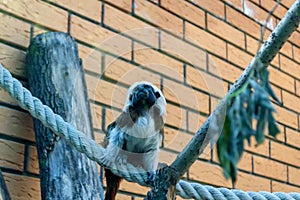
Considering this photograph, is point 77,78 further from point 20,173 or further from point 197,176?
point 197,176

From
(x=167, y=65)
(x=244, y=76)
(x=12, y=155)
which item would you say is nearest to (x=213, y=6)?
(x=167, y=65)

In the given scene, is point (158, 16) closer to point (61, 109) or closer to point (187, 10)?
point (187, 10)

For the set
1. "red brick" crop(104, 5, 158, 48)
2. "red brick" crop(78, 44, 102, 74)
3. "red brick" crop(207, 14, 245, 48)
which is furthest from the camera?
"red brick" crop(207, 14, 245, 48)

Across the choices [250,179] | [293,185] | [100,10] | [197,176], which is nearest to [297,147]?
[293,185]

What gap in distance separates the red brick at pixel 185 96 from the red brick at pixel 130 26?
0.20 metres

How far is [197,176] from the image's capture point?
2.78 meters

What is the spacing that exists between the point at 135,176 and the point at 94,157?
0.43 ft

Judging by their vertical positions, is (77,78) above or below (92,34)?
below

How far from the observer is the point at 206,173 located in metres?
2.84

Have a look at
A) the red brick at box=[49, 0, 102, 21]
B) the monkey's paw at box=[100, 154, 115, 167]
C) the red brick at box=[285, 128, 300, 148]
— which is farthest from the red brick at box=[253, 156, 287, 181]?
the monkey's paw at box=[100, 154, 115, 167]

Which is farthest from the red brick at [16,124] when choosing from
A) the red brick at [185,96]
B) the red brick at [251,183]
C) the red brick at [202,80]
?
Result: the red brick at [251,183]

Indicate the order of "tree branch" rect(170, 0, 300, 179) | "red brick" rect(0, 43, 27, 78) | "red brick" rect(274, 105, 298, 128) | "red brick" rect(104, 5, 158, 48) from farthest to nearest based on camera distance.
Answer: "red brick" rect(274, 105, 298, 128) < "red brick" rect(104, 5, 158, 48) < "red brick" rect(0, 43, 27, 78) < "tree branch" rect(170, 0, 300, 179)

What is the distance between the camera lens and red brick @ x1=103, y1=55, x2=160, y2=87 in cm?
252

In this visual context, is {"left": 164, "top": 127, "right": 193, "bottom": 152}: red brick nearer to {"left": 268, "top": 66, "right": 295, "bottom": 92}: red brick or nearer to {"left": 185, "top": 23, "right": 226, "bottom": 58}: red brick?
{"left": 185, "top": 23, "right": 226, "bottom": 58}: red brick
